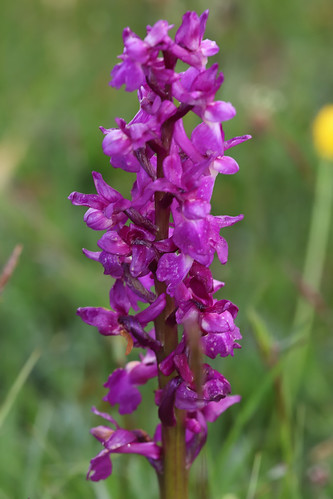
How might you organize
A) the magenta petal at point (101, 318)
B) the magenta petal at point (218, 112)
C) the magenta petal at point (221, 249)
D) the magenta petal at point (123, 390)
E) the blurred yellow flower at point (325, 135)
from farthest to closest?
the blurred yellow flower at point (325, 135)
the magenta petal at point (123, 390)
the magenta petal at point (101, 318)
the magenta petal at point (221, 249)
the magenta petal at point (218, 112)

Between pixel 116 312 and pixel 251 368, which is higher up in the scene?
pixel 116 312

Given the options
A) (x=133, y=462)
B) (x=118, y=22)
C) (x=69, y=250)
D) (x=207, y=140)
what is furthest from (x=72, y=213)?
(x=207, y=140)

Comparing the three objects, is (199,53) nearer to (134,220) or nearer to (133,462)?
(134,220)

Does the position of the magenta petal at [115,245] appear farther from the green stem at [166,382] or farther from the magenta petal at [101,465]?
the magenta petal at [101,465]

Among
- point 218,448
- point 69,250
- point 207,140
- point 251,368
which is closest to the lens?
point 207,140

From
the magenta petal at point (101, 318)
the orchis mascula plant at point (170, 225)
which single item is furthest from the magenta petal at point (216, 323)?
the magenta petal at point (101, 318)

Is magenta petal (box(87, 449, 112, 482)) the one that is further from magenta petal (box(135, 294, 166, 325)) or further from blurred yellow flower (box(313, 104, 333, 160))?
blurred yellow flower (box(313, 104, 333, 160))
